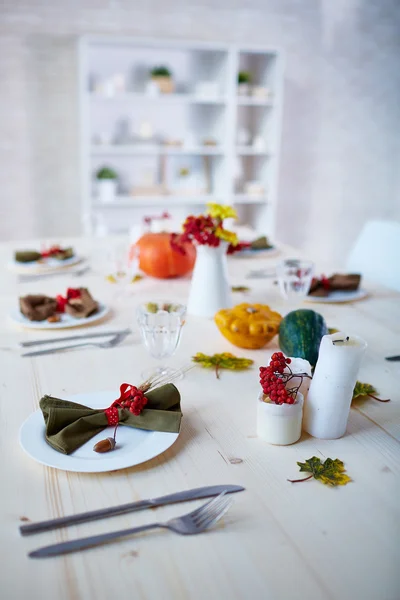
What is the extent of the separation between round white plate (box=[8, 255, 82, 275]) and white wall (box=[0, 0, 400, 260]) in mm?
2165

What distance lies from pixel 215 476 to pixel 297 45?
416cm

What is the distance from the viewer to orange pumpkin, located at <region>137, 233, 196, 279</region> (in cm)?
185

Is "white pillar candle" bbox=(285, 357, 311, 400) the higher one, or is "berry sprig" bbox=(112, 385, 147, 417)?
"white pillar candle" bbox=(285, 357, 311, 400)

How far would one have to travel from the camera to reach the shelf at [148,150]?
3.82m

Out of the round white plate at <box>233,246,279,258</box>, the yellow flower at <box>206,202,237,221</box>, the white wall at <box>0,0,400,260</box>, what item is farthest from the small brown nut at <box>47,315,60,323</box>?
the white wall at <box>0,0,400,260</box>

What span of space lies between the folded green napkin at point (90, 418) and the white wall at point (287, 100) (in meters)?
3.39

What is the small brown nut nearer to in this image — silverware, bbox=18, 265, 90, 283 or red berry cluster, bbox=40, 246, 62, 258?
silverware, bbox=18, 265, 90, 283

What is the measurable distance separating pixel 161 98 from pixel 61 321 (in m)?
2.74

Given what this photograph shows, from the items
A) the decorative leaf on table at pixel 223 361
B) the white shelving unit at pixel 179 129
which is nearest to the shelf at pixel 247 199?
the white shelving unit at pixel 179 129

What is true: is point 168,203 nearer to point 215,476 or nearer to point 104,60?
point 104,60

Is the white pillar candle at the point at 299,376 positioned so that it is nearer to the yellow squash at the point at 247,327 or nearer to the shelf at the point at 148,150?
the yellow squash at the point at 247,327

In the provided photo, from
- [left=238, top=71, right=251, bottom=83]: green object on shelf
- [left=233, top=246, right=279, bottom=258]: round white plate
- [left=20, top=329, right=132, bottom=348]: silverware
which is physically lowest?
[left=20, top=329, right=132, bottom=348]: silverware

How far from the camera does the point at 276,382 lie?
35.7 inches

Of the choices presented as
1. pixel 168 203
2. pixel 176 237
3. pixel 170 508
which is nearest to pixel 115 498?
pixel 170 508
